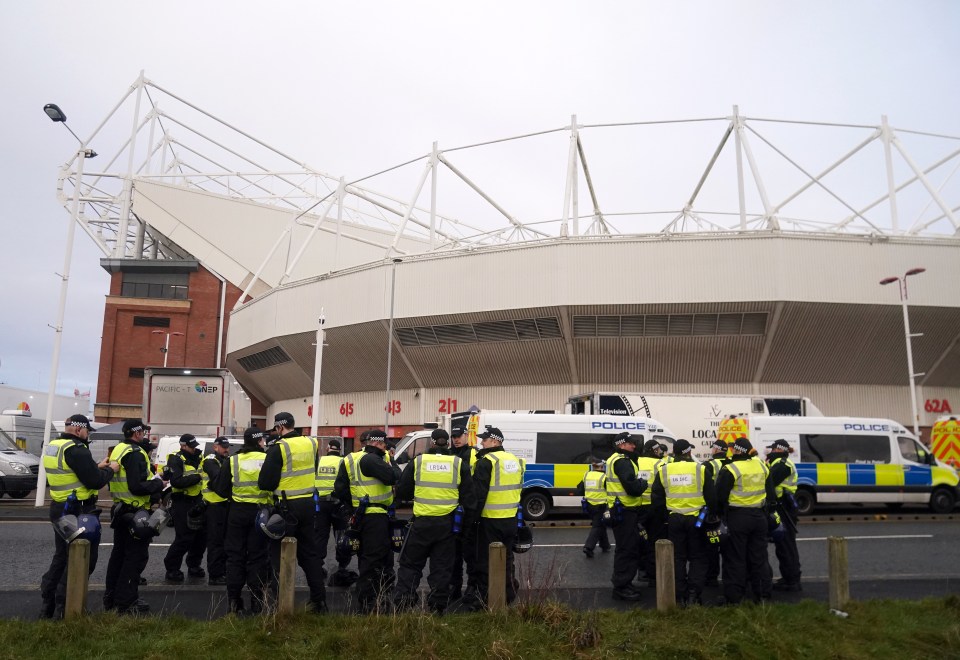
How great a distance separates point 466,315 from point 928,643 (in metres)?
23.8

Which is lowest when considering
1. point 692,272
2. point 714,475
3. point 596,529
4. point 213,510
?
point 596,529

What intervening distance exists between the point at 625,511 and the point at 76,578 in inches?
224

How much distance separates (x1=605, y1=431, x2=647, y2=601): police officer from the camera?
792 cm

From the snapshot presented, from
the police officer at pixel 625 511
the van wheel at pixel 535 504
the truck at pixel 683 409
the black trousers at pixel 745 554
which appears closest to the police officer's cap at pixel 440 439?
the police officer at pixel 625 511

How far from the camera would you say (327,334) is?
33.0 metres

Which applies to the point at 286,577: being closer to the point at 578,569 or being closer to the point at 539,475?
the point at 578,569

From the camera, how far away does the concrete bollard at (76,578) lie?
6.05m

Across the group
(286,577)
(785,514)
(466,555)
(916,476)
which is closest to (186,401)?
(466,555)

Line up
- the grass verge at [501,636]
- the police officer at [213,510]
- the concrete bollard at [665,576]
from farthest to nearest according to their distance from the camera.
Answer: the police officer at [213,510], the concrete bollard at [665,576], the grass verge at [501,636]

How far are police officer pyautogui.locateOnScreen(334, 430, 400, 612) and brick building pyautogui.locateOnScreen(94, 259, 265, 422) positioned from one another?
135ft

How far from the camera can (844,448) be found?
18.0 m

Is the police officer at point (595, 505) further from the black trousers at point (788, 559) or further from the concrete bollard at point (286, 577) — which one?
the concrete bollard at point (286, 577)

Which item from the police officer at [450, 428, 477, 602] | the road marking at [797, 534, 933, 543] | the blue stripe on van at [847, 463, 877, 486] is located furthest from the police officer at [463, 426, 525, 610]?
the blue stripe on van at [847, 463, 877, 486]

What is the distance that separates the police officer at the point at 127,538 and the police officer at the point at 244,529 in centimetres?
72
